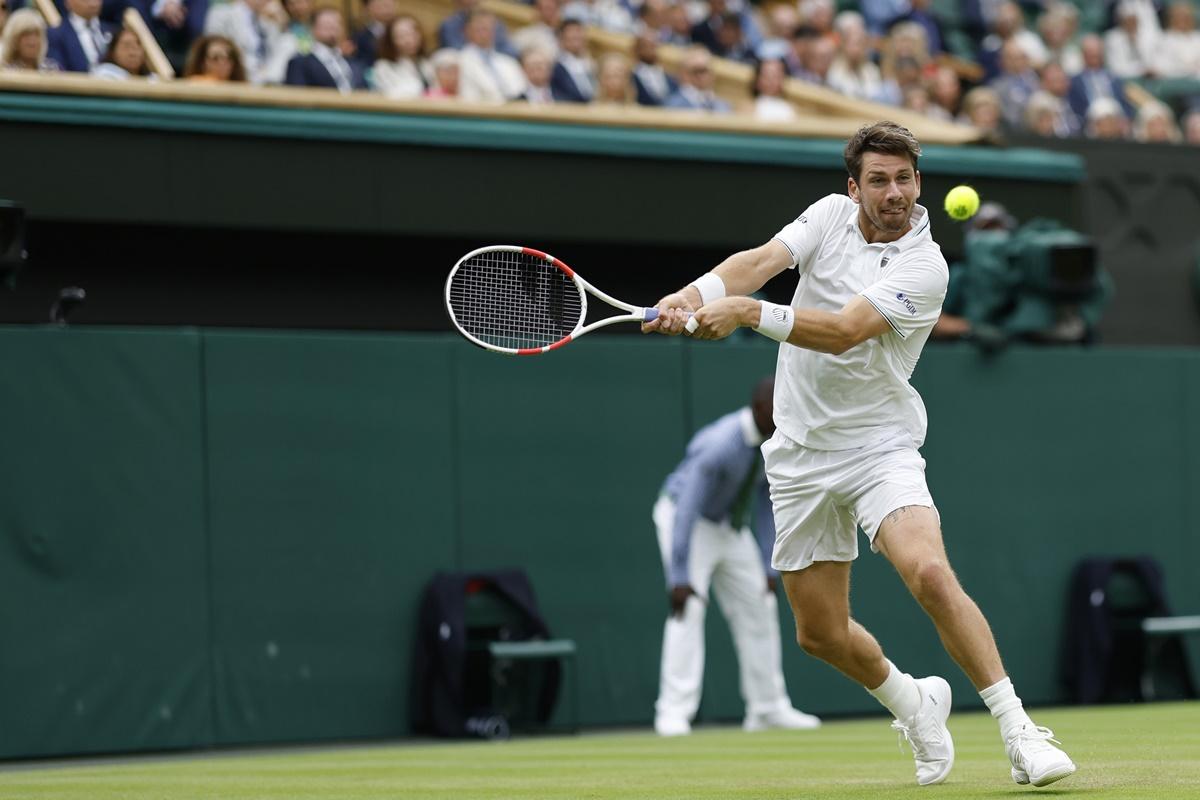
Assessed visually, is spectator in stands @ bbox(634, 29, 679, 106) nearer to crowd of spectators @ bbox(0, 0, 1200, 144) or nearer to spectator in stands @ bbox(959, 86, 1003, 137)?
crowd of spectators @ bbox(0, 0, 1200, 144)

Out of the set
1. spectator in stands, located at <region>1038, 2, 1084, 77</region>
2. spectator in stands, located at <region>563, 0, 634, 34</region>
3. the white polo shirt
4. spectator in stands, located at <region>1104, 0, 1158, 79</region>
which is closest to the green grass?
the white polo shirt

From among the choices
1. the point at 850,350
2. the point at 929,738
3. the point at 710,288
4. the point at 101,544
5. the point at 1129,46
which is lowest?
the point at 929,738

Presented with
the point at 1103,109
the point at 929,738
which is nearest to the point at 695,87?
the point at 1103,109

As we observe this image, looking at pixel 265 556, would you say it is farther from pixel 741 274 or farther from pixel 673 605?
pixel 741 274

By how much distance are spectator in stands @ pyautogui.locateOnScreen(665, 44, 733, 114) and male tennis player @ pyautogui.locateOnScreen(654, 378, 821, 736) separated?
161 inches

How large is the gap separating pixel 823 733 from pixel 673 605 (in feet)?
3.93

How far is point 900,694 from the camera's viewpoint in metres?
7.27

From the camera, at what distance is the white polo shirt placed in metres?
7.02

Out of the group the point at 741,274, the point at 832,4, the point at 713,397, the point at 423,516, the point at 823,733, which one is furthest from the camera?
the point at 832,4

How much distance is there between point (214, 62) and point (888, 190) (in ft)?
24.6

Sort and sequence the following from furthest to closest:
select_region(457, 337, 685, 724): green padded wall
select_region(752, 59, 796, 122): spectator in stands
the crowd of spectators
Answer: select_region(752, 59, 796, 122): spectator in stands
the crowd of spectators
select_region(457, 337, 685, 724): green padded wall

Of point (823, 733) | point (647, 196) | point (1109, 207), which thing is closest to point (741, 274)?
point (823, 733)

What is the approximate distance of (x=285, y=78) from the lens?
14094mm

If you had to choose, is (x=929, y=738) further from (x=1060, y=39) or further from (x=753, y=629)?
(x=1060, y=39)
